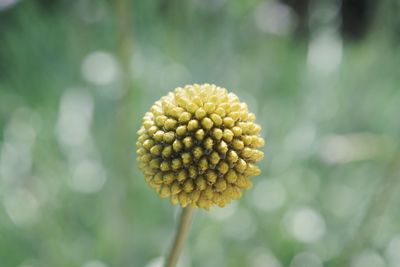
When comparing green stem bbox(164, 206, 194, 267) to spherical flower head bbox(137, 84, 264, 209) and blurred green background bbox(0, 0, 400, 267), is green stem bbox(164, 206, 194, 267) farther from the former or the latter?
blurred green background bbox(0, 0, 400, 267)

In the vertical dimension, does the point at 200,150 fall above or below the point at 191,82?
below

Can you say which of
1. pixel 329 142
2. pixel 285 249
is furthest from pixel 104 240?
pixel 329 142

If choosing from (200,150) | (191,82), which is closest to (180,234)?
(200,150)

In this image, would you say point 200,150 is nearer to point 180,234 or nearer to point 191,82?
point 180,234

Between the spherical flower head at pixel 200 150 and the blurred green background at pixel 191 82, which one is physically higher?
the blurred green background at pixel 191 82

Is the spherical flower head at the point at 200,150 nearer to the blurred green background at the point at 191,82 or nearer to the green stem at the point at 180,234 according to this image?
the green stem at the point at 180,234

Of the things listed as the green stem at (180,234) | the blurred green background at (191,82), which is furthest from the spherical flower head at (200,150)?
the blurred green background at (191,82)
